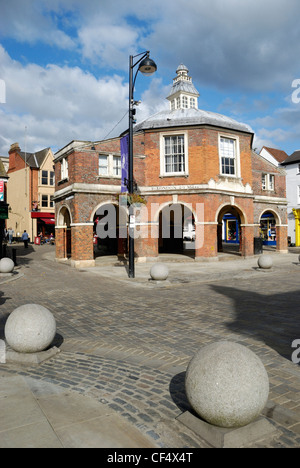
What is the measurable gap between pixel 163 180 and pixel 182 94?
19.2 metres

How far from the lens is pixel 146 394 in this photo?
4086mm

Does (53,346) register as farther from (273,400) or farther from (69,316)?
(273,400)

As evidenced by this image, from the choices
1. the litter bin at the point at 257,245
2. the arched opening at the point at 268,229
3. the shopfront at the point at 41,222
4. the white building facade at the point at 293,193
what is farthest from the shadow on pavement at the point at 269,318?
the shopfront at the point at 41,222

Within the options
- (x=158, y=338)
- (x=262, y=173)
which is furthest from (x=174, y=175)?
(x=158, y=338)

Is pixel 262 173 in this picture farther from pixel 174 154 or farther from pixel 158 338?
pixel 158 338

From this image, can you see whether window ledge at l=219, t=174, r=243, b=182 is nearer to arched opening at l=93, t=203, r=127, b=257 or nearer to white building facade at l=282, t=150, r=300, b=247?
arched opening at l=93, t=203, r=127, b=257

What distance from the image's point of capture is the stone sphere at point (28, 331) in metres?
5.27

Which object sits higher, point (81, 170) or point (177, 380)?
point (81, 170)

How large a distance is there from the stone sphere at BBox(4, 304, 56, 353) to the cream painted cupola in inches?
1390

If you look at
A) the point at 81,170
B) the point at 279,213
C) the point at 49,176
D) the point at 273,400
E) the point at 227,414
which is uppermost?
the point at 49,176
